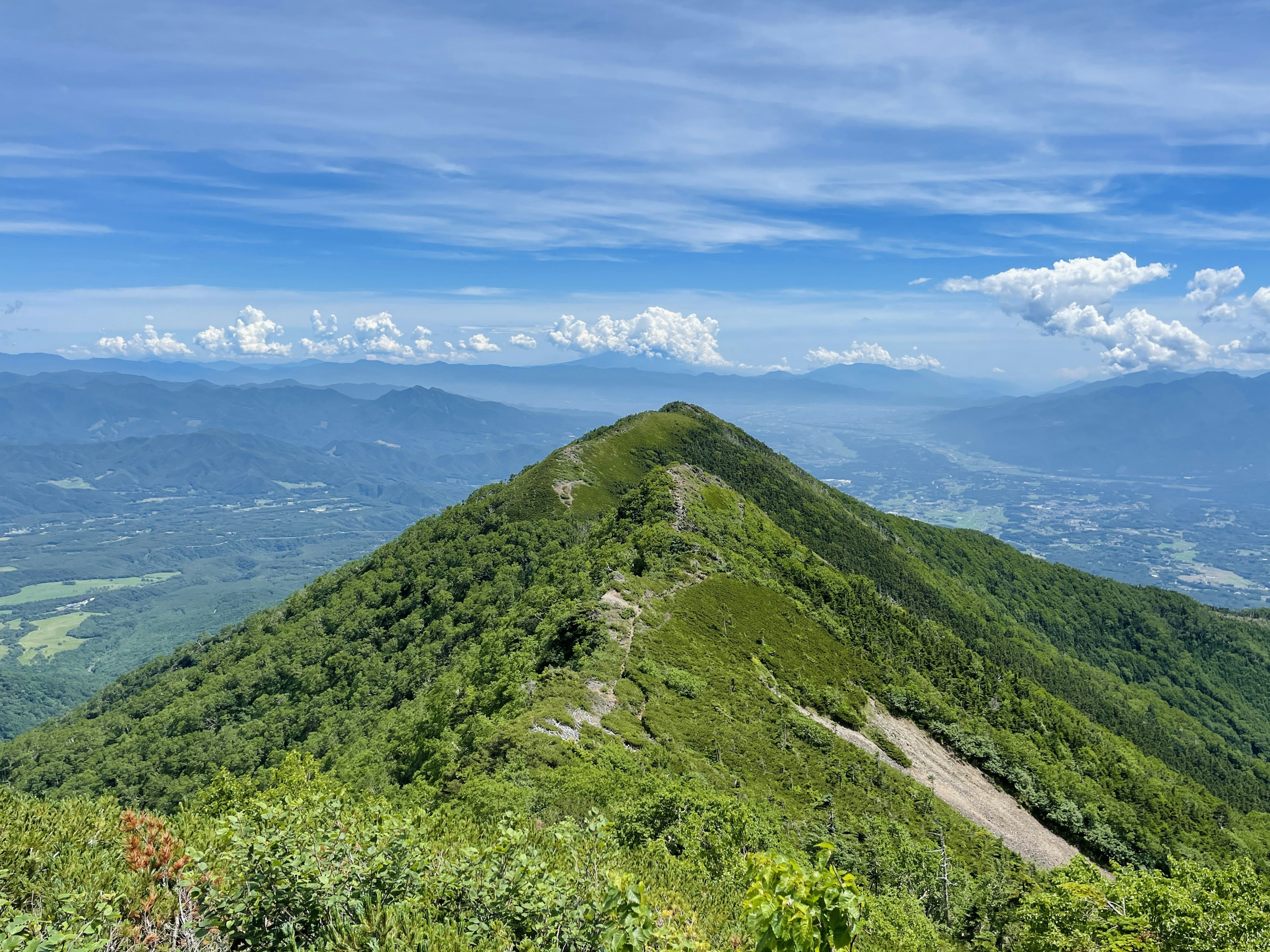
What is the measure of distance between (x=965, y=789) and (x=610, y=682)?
44.1m

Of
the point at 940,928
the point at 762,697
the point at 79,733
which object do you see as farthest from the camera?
the point at 79,733

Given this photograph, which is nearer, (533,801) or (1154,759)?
(533,801)

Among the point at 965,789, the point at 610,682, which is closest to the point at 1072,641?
the point at 965,789

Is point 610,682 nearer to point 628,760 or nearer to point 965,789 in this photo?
point 628,760

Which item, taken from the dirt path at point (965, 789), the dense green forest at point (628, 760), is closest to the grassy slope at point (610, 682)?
the dense green forest at point (628, 760)

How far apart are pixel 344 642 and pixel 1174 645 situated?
755ft

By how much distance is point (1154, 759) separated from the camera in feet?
343

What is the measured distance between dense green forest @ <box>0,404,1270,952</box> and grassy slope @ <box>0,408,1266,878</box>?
19.3 inches

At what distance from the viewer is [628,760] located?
42.8m

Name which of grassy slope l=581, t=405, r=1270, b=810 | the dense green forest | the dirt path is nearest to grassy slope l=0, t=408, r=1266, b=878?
the dense green forest

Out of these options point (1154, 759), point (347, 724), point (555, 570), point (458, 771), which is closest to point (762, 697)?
point (458, 771)

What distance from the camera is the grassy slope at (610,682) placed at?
50.3 meters

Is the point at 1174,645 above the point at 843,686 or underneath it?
underneath

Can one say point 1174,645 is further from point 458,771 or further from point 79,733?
point 79,733
